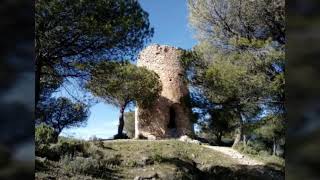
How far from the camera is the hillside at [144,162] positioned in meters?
9.10

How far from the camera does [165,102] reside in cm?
2241

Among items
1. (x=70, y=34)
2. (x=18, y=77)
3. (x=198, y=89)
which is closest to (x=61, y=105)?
(x=198, y=89)

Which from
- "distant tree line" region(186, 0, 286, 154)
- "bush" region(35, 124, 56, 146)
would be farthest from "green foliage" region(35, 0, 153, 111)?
"distant tree line" region(186, 0, 286, 154)

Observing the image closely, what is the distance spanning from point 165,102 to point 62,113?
21.0ft

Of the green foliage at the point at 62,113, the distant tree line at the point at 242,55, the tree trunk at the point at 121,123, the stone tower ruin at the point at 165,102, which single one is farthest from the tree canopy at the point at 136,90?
the distant tree line at the point at 242,55

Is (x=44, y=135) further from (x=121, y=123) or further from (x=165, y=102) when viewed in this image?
(x=165, y=102)

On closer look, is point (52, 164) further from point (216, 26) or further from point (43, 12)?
point (216, 26)

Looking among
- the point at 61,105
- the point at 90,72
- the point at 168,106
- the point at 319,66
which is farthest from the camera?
the point at 168,106

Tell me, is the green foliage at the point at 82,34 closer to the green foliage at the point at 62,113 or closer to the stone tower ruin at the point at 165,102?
→ the green foliage at the point at 62,113

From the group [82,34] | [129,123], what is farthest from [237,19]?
[129,123]

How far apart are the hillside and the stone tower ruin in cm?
654

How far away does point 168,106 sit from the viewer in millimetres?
22422

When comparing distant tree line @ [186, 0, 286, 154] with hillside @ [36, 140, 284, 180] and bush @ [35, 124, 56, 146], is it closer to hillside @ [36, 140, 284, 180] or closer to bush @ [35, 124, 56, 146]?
hillside @ [36, 140, 284, 180]

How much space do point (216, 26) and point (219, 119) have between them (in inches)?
256
